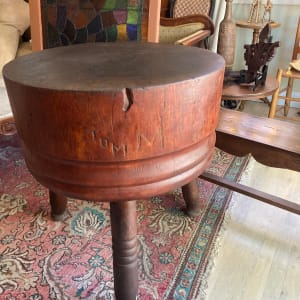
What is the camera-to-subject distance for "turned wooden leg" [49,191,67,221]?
4.36 feet

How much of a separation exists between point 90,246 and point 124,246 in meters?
0.47

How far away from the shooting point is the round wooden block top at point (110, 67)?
652 mm

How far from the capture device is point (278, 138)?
4.01ft

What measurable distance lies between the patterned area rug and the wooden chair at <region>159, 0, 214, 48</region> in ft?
4.16

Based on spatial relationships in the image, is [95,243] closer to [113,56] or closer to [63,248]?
[63,248]

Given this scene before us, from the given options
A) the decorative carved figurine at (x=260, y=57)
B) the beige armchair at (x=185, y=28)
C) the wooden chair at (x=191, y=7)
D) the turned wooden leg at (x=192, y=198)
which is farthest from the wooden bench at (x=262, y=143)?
the wooden chair at (x=191, y=7)

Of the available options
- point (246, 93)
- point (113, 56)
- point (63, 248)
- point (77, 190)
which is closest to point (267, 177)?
point (246, 93)

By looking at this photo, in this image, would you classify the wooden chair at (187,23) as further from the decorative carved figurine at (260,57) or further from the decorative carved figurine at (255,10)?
the decorative carved figurine at (260,57)

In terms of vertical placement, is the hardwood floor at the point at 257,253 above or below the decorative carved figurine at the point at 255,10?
below

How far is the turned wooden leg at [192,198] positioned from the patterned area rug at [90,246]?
0.10 ft

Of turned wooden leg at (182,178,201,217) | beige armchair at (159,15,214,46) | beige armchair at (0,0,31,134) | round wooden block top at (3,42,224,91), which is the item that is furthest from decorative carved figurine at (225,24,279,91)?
beige armchair at (0,0,31,134)

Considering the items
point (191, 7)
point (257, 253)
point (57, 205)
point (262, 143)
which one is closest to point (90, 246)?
point (57, 205)

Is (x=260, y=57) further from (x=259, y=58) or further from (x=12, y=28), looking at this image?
(x=12, y=28)

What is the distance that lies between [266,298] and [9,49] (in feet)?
5.90
